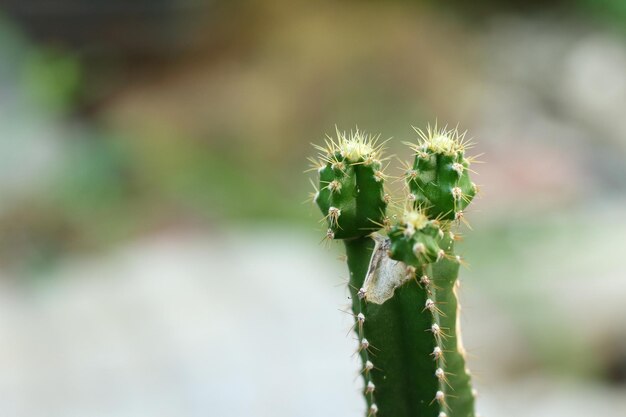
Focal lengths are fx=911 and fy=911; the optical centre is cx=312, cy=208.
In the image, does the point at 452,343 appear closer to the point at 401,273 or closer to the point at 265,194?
the point at 401,273

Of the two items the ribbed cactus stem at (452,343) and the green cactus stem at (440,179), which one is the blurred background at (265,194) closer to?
the ribbed cactus stem at (452,343)

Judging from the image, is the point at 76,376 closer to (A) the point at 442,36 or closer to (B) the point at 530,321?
(B) the point at 530,321

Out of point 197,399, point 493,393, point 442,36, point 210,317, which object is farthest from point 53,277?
point 442,36

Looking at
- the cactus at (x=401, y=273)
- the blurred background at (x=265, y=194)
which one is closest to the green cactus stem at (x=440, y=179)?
the cactus at (x=401, y=273)

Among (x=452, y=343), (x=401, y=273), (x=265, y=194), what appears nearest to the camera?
(x=401, y=273)

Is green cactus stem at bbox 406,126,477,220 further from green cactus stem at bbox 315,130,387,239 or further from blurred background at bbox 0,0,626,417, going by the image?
blurred background at bbox 0,0,626,417

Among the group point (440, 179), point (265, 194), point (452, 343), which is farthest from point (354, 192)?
point (265, 194)
